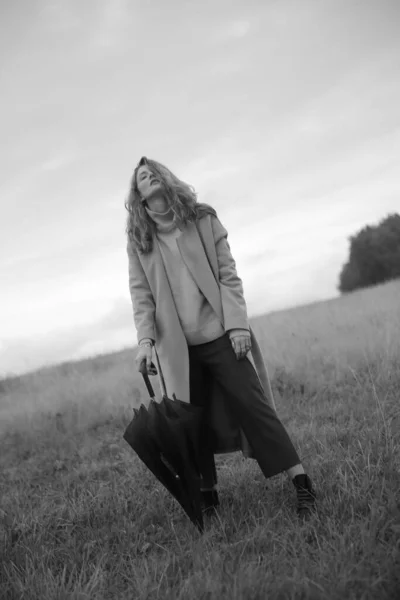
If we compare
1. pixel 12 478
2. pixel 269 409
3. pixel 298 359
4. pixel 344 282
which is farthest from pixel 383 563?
pixel 344 282

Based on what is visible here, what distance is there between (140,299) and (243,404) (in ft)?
3.14

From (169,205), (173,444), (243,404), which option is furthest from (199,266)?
(173,444)

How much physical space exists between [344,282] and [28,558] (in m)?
36.9

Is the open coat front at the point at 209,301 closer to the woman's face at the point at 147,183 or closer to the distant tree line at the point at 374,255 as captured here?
the woman's face at the point at 147,183

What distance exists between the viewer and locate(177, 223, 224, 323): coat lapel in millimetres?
2826

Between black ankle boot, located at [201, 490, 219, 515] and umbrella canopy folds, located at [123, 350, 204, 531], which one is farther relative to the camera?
black ankle boot, located at [201, 490, 219, 515]

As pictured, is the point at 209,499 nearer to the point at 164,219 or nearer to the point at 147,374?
the point at 147,374

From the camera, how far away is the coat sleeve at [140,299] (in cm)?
291

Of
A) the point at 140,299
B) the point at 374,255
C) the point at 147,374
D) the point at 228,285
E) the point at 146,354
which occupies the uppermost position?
the point at 374,255

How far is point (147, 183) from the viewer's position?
2.94m

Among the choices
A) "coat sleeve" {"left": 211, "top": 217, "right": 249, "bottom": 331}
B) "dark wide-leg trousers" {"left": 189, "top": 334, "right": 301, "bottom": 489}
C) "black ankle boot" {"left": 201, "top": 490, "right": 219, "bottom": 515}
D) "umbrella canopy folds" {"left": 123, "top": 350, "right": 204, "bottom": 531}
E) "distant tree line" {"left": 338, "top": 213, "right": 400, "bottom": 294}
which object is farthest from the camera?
"distant tree line" {"left": 338, "top": 213, "right": 400, "bottom": 294}

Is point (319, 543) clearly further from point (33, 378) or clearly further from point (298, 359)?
point (33, 378)

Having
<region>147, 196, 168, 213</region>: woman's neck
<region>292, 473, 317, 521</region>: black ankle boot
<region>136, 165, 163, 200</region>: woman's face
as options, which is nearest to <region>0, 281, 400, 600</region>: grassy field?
<region>292, 473, 317, 521</region>: black ankle boot

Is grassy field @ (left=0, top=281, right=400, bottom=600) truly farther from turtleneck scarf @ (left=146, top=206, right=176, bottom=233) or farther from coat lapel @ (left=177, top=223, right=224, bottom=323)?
turtleneck scarf @ (left=146, top=206, right=176, bottom=233)
